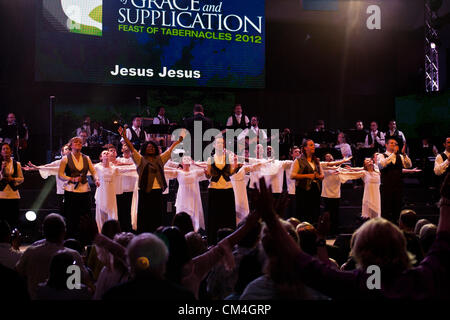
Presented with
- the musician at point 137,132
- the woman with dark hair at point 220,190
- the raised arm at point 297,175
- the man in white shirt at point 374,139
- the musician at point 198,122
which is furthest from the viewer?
the man in white shirt at point 374,139

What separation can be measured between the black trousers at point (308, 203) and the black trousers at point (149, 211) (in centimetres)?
235

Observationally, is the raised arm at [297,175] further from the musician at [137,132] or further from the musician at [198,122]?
the musician at [137,132]

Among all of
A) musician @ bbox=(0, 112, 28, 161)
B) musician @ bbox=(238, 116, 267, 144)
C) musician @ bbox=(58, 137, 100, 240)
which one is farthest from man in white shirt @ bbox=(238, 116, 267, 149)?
musician @ bbox=(0, 112, 28, 161)

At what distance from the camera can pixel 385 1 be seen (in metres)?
14.9

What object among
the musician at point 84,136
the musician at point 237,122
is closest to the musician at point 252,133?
the musician at point 237,122

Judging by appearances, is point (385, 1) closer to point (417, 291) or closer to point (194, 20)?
point (194, 20)

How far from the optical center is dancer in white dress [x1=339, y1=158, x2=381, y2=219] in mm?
8727

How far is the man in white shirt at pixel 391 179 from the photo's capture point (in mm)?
8227

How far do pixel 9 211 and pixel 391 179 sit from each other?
6295mm

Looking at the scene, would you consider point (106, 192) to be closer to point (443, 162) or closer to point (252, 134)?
point (252, 134)

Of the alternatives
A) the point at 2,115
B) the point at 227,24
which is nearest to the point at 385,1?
the point at 227,24

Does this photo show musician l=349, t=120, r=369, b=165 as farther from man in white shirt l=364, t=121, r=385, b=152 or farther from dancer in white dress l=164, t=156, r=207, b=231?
dancer in white dress l=164, t=156, r=207, b=231

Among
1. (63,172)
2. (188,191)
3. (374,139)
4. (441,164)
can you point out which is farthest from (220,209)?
(374,139)
